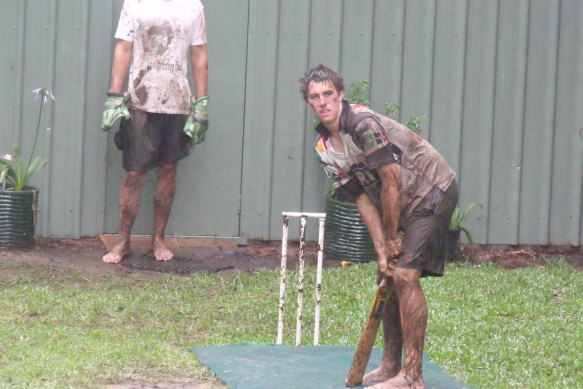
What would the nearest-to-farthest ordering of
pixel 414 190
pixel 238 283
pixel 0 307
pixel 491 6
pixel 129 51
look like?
pixel 414 190 < pixel 0 307 < pixel 238 283 < pixel 129 51 < pixel 491 6

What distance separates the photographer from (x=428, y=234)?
20.4 feet

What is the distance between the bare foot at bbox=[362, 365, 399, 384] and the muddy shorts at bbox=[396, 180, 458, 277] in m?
0.65

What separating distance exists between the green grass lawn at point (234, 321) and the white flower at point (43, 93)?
67.0 inches

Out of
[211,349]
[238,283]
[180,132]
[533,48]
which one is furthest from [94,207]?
[533,48]

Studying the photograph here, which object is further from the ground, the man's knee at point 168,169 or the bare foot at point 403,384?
the man's knee at point 168,169

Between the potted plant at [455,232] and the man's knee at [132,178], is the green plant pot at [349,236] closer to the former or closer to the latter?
the potted plant at [455,232]

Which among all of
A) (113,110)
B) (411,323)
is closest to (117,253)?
(113,110)

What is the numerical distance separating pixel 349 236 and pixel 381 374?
360cm

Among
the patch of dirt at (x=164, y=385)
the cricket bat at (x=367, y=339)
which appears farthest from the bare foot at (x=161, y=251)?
the cricket bat at (x=367, y=339)

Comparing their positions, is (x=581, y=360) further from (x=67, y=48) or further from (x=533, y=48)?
(x=67, y=48)

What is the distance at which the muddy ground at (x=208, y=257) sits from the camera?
962 cm

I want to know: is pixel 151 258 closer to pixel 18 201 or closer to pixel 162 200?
pixel 162 200

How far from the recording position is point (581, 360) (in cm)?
720

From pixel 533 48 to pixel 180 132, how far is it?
361cm
